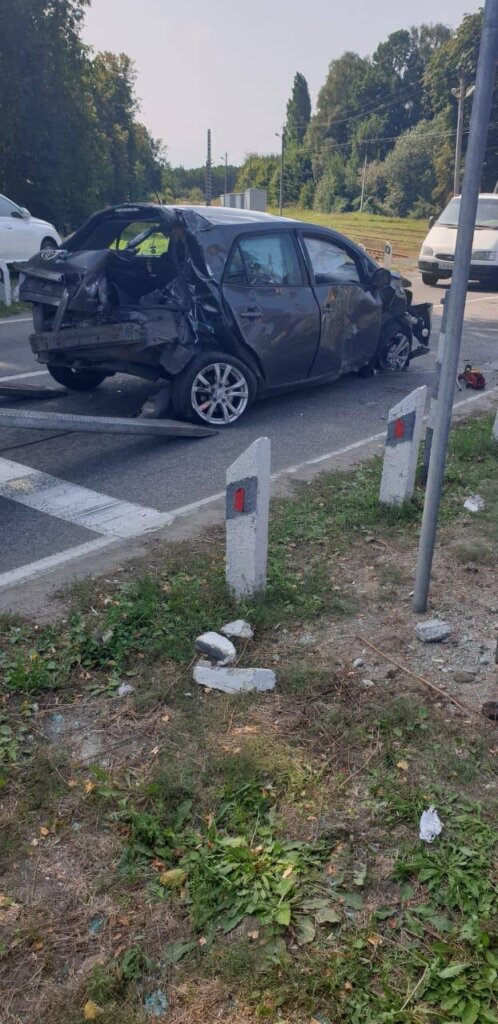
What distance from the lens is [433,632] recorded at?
13.5 feet

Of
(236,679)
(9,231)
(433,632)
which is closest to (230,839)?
(236,679)

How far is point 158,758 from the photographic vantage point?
3287 mm

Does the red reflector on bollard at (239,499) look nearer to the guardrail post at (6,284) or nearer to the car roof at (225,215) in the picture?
the car roof at (225,215)

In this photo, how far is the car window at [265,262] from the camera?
7.41 metres

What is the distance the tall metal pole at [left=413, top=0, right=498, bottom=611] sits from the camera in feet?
11.3

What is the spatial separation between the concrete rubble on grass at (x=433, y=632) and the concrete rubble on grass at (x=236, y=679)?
0.81m

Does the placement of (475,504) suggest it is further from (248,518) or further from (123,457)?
(123,457)

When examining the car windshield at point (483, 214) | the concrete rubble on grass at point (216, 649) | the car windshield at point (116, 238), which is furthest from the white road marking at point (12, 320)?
the car windshield at point (483, 214)

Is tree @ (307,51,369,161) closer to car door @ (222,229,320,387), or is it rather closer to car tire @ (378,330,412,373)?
car tire @ (378,330,412,373)

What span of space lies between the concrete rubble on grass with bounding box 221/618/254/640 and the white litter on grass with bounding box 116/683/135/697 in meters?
0.58

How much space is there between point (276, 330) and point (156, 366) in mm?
1180

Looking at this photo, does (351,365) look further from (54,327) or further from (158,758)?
(158,758)

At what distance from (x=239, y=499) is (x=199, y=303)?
3362 mm

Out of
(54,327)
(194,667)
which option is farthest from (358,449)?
(194,667)
